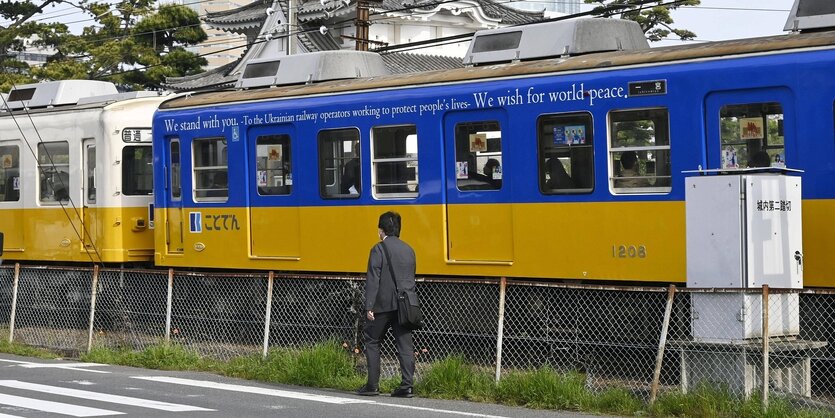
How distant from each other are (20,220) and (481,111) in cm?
981

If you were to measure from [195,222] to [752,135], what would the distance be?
28.5 ft

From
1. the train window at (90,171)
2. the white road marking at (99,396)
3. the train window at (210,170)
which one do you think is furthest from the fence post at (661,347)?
the train window at (90,171)

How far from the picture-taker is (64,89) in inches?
854

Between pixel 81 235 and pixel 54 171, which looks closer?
pixel 81 235

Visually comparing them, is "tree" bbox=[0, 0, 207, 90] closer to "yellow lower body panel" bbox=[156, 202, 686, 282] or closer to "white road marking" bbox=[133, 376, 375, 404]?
"yellow lower body panel" bbox=[156, 202, 686, 282]

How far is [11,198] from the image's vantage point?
71.3 ft

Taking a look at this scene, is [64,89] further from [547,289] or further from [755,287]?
[755,287]

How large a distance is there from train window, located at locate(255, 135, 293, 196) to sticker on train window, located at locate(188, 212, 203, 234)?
4.39 feet

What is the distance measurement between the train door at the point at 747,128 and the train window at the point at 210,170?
7432mm

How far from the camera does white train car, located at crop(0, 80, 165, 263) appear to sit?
20.3 metres

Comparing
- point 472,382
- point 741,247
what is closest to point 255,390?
point 472,382

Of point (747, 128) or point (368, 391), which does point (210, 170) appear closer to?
point (368, 391)

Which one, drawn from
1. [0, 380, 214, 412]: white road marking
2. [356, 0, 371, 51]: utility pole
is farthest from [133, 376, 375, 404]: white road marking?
[356, 0, 371, 51]: utility pole

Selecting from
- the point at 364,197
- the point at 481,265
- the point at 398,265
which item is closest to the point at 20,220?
the point at 364,197
